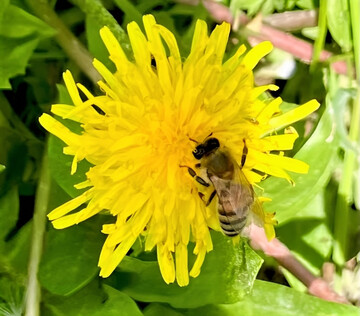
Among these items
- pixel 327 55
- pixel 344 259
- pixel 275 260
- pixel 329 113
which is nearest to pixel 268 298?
pixel 275 260

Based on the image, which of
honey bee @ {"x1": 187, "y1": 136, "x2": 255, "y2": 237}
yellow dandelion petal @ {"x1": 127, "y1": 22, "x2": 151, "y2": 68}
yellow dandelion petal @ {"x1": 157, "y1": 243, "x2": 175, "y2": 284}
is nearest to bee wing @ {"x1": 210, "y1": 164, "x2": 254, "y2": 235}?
honey bee @ {"x1": 187, "y1": 136, "x2": 255, "y2": 237}

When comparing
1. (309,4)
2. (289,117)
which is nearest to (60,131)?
(289,117)

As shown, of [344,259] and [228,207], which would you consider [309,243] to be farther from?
[228,207]

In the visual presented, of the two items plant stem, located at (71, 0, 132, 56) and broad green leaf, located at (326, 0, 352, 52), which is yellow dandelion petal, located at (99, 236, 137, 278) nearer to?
plant stem, located at (71, 0, 132, 56)

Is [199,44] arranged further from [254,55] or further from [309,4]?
[309,4]

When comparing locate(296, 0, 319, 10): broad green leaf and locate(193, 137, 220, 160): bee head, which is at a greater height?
locate(296, 0, 319, 10): broad green leaf
